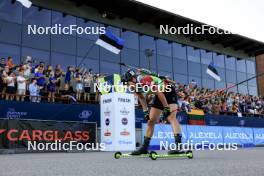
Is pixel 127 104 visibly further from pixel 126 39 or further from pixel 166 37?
pixel 166 37

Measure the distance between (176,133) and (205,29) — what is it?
77.8ft

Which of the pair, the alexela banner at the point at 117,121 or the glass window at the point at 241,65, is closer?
the alexela banner at the point at 117,121

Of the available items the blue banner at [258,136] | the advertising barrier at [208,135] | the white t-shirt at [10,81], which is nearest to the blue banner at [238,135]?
the advertising barrier at [208,135]

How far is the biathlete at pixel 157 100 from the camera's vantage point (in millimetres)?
→ 7414

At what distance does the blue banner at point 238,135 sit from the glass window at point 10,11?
13.4 m

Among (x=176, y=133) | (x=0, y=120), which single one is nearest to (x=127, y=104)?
(x=0, y=120)

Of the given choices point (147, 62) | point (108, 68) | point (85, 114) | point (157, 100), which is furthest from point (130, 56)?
point (157, 100)

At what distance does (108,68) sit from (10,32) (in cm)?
692

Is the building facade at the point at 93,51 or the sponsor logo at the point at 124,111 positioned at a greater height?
the building facade at the point at 93,51

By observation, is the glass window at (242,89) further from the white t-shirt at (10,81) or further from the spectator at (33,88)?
the white t-shirt at (10,81)

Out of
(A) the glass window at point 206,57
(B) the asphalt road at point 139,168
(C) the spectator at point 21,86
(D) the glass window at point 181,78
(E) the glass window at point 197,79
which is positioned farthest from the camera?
(A) the glass window at point 206,57

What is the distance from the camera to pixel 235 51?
1395 inches

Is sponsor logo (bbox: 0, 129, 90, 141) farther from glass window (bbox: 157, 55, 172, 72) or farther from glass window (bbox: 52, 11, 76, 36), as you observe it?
glass window (bbox: 157, 55, 172, 72)

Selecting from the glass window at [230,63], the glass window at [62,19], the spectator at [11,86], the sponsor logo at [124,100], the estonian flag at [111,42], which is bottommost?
the sponsor logo at [124,100]
